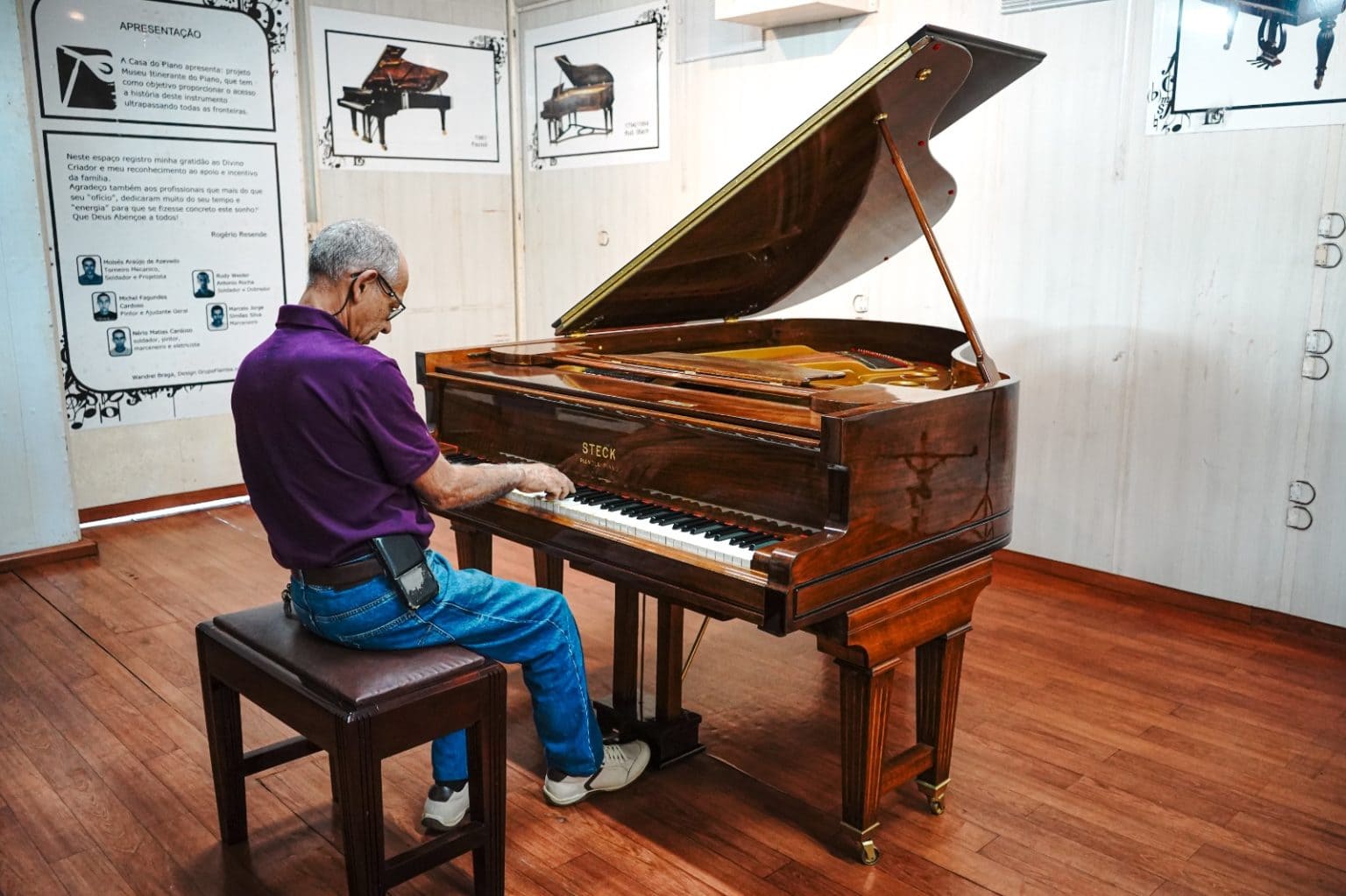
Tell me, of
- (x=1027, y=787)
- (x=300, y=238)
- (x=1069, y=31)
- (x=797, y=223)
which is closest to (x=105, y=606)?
(x=300, y=238)

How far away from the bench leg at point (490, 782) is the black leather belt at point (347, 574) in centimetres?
30

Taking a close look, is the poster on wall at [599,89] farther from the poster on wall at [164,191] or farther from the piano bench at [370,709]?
the piano bench at [370,709]

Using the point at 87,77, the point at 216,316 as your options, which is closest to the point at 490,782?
the point at 216,316

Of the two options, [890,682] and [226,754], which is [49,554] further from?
[890,682]

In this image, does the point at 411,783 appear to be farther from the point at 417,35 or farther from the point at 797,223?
the point at 417,35

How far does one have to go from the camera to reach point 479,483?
2.30 m

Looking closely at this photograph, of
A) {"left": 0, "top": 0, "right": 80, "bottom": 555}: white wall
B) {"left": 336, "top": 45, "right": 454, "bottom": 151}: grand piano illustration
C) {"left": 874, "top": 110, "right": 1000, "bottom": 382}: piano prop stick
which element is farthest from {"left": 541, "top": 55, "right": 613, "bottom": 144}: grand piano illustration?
{"left": 874, "top": 110, "right": 1000, "bottom": 382}: piano prop stick

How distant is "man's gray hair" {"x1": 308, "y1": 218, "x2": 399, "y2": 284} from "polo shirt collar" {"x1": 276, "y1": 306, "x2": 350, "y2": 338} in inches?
3.1

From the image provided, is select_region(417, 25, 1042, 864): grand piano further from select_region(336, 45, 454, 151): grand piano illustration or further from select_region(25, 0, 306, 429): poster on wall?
select_region(336, 45, 454, 151): grand piano illustration

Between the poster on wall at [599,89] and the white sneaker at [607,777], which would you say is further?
the poster on wall at [599,89]

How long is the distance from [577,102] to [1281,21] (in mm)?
3555

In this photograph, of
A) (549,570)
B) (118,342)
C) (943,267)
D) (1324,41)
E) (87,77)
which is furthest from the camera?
(118,342)

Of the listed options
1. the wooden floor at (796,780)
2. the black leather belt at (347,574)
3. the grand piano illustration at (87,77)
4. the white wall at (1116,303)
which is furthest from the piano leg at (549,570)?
the grand piano illustration at (87,77)

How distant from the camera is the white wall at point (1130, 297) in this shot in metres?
3.65
